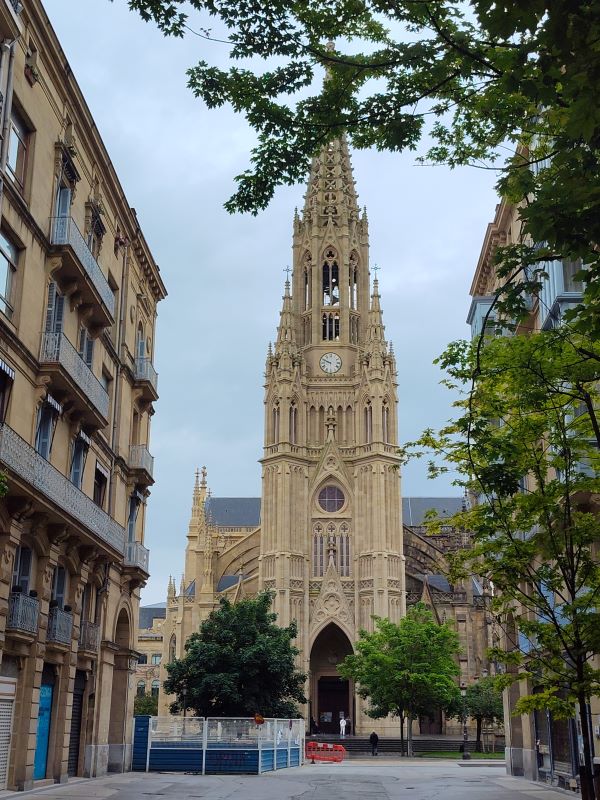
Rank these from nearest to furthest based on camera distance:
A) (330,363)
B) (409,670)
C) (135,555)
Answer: (135,555) → (409,670) → (330,363)

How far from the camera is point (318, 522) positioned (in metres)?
71.9

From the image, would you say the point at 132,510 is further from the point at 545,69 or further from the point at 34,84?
the point at 545,69

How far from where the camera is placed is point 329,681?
2798 inches

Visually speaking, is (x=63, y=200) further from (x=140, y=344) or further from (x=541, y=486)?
(x=541, y=486)

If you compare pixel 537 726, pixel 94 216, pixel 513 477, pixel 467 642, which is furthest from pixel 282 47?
pixel 467 642

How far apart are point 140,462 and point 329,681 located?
45515mm

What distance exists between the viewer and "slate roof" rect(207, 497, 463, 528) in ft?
320

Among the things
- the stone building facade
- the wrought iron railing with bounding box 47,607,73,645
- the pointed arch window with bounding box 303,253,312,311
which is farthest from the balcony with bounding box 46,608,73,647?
the pointed arch window with bounding box 303,253,312,311

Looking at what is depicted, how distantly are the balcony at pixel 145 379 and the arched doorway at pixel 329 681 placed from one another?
135 feet

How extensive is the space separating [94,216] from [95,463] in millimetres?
7051

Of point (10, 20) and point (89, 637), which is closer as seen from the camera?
point (10, 20)

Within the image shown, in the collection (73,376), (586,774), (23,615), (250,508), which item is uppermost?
(250,508)

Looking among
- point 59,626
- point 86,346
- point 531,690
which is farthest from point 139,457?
point 531,690

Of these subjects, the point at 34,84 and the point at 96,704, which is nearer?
the point at 34,84
